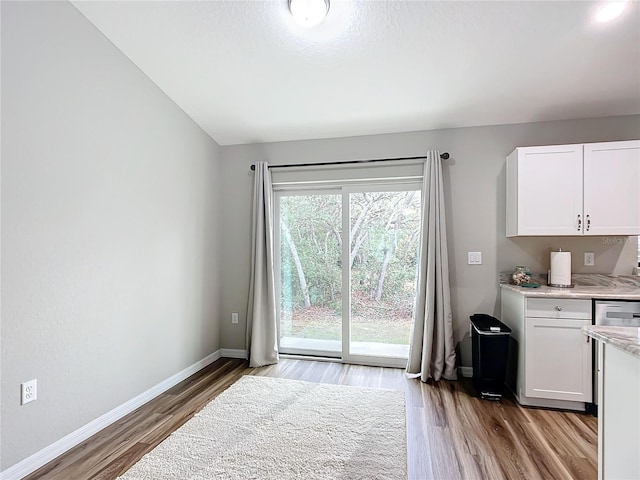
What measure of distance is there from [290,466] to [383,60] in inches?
109

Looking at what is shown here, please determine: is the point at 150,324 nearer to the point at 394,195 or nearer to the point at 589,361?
the point at 394,195

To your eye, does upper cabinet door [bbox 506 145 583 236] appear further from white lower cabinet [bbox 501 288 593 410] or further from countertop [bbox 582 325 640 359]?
countertop [bbox 582 325 640 359]

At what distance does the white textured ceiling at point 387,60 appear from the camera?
83.6 inches

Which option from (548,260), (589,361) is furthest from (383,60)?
(589,361)

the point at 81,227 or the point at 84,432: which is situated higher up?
the point at 81,227

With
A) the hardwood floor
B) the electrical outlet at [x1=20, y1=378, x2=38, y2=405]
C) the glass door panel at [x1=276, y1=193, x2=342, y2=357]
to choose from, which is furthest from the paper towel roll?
the electrical outlet at [x1=20, y1=378, x2=38, y2=405]

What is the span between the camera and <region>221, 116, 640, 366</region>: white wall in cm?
295

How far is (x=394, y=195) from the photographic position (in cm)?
344

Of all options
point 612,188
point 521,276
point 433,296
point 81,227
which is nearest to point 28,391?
point 81,227

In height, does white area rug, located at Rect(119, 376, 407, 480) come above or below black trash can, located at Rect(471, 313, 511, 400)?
Result: below

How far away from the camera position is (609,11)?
2014 millimetres

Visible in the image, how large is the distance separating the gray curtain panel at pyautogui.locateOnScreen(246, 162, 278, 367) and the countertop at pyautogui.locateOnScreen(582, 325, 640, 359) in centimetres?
274

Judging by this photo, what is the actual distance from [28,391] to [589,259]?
425 centimetres

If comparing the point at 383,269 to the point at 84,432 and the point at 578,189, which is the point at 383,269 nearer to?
the point at 578,189
